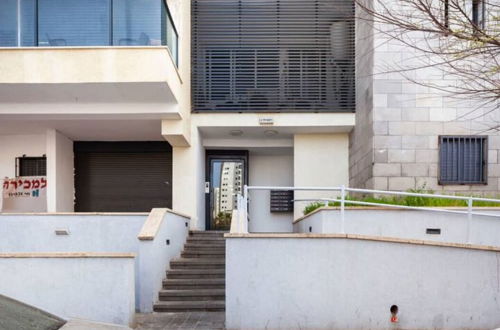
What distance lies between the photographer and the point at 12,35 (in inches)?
375

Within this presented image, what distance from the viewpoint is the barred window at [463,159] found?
35.0 ft

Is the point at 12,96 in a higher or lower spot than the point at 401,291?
higher

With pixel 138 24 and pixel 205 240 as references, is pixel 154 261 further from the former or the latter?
pixel 138 24

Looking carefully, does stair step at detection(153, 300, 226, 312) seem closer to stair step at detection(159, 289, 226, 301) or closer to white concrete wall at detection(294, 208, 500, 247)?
stair step at detection(159, 289, 226, 301)

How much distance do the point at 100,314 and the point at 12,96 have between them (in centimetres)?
525

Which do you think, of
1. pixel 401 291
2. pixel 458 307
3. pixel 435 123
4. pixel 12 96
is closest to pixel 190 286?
pixel 401 291

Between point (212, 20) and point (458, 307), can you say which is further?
point (212, 20)

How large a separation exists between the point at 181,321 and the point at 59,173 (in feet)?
22.6

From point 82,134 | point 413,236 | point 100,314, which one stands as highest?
point 82,134

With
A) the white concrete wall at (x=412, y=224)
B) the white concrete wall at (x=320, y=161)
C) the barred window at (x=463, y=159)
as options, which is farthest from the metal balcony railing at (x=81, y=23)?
the barred window at (x=463, y=159)

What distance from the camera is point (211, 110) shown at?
12438 millimetres

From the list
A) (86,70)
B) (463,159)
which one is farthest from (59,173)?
(463,159)

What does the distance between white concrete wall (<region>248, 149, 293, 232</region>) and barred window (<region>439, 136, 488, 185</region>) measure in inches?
184

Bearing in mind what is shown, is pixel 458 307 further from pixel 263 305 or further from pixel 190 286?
pixel 190 286
